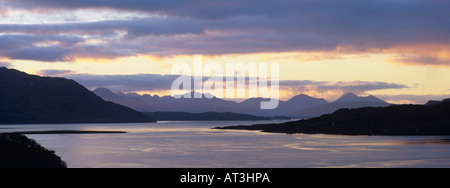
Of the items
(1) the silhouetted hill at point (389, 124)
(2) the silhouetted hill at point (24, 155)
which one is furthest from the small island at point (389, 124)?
(2) the silhouetted hill at point (24, 155)

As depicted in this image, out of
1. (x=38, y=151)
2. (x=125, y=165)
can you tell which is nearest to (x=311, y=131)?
(x=125, y=165)

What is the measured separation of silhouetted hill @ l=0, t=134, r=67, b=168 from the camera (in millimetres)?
56041

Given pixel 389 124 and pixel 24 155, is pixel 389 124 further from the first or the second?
pixel 24 155

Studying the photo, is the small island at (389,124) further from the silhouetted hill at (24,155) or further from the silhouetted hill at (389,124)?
the silhouetted hill at (24,155)

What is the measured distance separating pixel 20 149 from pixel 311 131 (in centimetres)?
13881

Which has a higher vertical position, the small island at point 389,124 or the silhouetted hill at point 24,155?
the small island at point 389,124

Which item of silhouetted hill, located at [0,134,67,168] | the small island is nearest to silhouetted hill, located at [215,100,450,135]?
the small island

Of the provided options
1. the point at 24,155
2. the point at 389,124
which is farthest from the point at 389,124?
the point at 24,155

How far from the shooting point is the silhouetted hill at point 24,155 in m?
56.0

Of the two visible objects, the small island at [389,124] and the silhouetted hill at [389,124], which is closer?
the small island at [389,124]

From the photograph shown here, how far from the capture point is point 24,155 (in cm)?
5922
